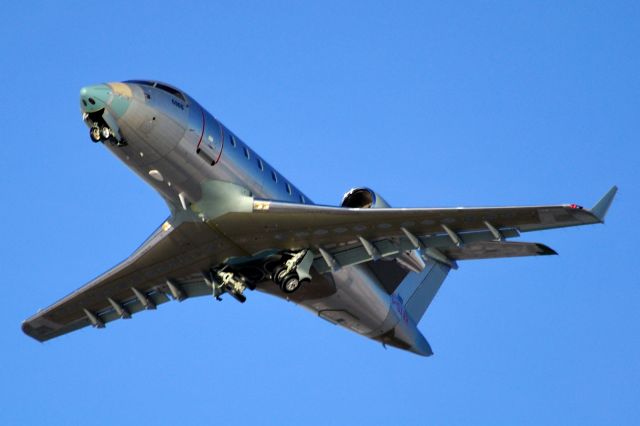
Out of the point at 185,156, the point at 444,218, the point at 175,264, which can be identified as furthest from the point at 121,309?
the point at 444,218

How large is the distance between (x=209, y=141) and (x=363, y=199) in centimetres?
467

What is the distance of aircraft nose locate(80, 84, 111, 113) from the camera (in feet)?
81.3

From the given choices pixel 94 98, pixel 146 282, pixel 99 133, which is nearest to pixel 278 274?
pixel 146 282

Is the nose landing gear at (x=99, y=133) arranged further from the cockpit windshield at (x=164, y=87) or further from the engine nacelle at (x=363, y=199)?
the engine nacelle at (x=363, y=199)

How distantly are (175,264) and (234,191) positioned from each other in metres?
3.76

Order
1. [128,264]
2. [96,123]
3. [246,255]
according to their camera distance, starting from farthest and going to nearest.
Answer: [128,264] → [246,255] → [96,123]

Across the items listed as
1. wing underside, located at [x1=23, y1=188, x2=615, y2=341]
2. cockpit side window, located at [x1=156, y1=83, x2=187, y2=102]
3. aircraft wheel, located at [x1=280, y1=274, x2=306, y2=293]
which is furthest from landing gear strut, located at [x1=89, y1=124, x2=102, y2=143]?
aircraft wheel, located at [x1=280, y1=274, x2=306, y2=293]

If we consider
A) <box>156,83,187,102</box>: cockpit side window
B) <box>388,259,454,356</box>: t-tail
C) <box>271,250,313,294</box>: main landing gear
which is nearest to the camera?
<box>156,83,187,102</box>: cockpit side window

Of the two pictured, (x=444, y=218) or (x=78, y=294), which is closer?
(x=444, y=218)

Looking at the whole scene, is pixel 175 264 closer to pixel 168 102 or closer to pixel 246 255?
pixel 246 255

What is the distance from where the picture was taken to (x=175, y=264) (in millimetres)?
29281

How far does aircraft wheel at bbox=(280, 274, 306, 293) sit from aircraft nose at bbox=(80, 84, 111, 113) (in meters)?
6.07

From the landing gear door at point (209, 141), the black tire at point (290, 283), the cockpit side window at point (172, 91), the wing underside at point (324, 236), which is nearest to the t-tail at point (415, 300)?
the wing underside at point (324, 236)

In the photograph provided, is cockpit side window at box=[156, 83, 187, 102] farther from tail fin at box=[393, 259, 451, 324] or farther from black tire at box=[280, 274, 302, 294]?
tail fin at box=[393, 259, 451, 324]
